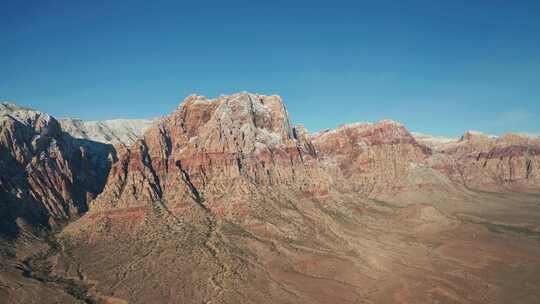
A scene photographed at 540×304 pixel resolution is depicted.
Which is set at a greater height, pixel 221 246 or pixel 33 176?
pixel 33 176

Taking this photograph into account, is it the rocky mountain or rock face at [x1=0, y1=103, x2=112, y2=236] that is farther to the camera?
rock face at [x1=0, y1=103, x2=112, y2=236]

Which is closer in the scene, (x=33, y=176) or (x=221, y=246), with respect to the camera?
(x=221, y=246)

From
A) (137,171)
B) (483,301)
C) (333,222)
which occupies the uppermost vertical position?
(137,171)

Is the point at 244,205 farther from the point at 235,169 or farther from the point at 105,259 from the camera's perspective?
the point at 105,259

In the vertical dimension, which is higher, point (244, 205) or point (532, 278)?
point (244, 205)

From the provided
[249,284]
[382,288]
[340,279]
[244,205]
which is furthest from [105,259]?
[382,288]

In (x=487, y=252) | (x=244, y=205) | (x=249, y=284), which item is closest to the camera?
(x=249, y=284)

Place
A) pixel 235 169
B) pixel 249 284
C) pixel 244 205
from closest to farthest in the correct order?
pixel 249 284, pixel 244 205, pixel 235 169

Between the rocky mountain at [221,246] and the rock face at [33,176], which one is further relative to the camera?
the rock face at [33,176]
